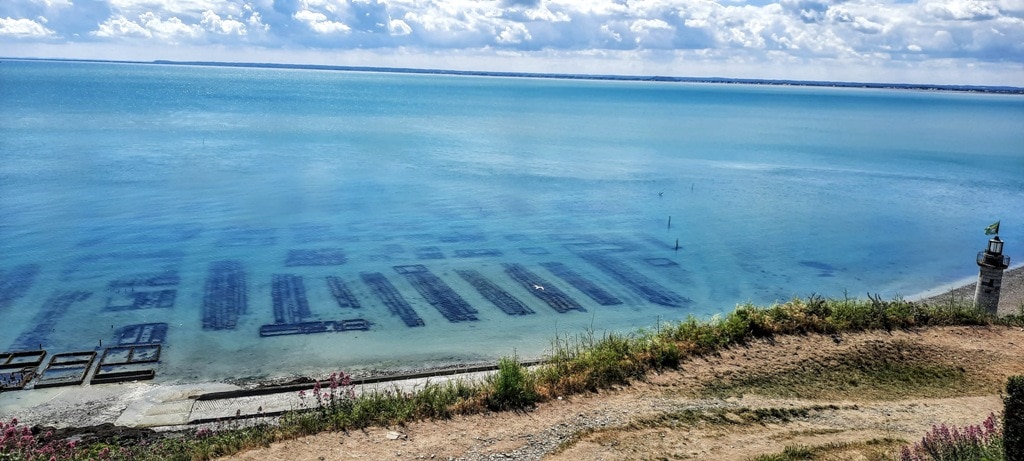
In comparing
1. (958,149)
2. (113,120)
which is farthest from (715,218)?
(113,120)

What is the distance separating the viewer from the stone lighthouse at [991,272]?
2292cm

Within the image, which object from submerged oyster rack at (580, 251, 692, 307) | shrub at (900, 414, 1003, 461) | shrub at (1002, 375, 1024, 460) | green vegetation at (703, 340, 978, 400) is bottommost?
submerged oyster rack at (580, 251, 692, 307)

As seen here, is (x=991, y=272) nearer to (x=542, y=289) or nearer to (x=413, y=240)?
(x=542, y=289)

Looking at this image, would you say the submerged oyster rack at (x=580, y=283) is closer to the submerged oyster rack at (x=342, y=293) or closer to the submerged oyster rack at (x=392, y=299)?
the submerged oyster rack at (x=392, y=299)

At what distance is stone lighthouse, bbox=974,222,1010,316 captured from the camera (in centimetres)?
2292

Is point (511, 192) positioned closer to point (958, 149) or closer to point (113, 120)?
point (113, 120)

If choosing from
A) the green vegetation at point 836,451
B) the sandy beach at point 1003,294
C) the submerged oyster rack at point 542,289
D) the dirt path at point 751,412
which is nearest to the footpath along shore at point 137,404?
the dirt path at point 751,412

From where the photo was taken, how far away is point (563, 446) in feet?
46.6

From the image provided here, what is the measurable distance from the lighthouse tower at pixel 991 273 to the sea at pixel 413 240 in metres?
8.76

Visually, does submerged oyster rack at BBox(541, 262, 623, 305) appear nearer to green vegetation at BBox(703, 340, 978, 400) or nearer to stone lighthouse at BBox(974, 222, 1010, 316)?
green vegetation at BBox(703, 340, 978, 400)

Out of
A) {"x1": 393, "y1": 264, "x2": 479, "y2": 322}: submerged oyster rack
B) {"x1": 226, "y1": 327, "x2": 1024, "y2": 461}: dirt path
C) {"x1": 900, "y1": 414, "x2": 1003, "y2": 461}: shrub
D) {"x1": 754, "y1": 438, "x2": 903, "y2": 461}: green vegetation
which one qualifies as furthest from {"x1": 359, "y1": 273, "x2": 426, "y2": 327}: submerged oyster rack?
{"x1": 900, "y1": 414, "x2": 1003, "y2": 461}: shrub

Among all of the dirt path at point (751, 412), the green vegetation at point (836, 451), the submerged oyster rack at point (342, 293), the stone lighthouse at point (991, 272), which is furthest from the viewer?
the submerged oyster rack at point (342, 293)

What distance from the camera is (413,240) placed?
38469 mm

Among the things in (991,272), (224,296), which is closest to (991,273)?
(991,272)
